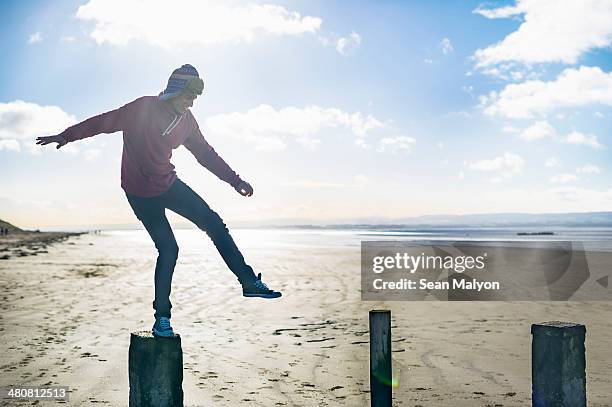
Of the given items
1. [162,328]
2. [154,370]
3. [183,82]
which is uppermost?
[183,82]

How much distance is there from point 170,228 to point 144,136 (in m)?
0.57

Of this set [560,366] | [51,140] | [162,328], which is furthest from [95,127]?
[560,366]

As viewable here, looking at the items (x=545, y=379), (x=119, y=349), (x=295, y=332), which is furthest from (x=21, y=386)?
(x=545, y=379)

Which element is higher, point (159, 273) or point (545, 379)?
point (159, 273)

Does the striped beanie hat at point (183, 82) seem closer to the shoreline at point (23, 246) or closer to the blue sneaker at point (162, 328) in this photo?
the blue sneaker at point (162, 328)

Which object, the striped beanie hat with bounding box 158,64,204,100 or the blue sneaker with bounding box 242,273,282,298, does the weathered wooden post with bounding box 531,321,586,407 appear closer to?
the blue sneaker with bounding box 242,273,282,298

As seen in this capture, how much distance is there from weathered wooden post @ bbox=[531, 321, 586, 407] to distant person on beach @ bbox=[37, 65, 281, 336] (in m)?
2.07

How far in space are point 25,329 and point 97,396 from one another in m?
4.42

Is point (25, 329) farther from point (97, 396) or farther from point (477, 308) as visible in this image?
point (477, 308)

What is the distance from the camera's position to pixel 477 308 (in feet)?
45.5

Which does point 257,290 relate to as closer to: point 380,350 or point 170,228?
point 170,228

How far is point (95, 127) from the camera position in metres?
3.46

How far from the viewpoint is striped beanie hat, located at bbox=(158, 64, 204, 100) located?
3391mm

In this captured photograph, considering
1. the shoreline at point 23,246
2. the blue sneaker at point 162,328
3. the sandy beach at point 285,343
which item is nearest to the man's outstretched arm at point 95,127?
the blue sneaker at point 162,328
